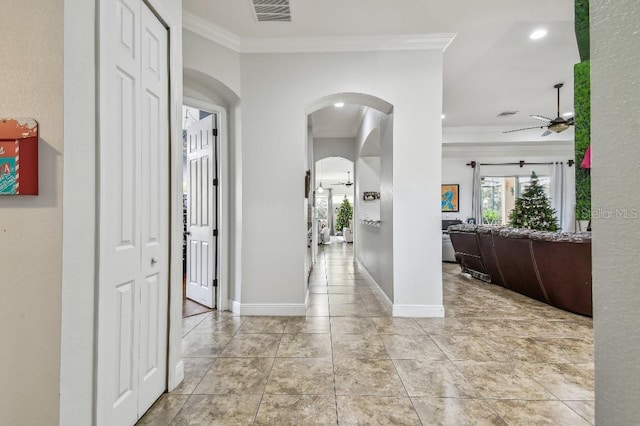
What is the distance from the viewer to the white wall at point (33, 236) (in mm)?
1187

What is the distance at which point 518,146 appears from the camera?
8578mm

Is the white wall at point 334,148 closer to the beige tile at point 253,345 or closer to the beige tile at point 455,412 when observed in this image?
the beige tile at point 253,345

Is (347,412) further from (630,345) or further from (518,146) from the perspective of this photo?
(518,146)

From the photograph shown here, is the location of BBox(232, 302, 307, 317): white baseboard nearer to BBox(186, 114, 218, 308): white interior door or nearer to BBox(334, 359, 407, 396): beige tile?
BBox(186, 114, 218, 308): white interior door

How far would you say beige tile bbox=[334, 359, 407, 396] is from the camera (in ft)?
6.73

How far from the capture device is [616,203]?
555mm

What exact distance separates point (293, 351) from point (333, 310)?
1.21 metres

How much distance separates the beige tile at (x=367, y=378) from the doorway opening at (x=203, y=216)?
217 centimetres

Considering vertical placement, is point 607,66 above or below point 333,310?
above

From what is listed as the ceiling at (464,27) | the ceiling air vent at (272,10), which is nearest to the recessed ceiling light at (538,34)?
the ceiling at (464,27)

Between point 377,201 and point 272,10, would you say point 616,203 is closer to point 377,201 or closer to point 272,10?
point 272,10

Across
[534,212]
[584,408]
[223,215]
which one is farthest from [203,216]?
[534,212]

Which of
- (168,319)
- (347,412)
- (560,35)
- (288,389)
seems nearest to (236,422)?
(288,389)

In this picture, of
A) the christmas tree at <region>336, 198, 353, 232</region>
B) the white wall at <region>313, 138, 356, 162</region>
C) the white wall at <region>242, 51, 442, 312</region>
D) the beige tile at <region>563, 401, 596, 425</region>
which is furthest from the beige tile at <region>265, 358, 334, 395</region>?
the christmas tree at <region>336, 198, 353, 232</region>
